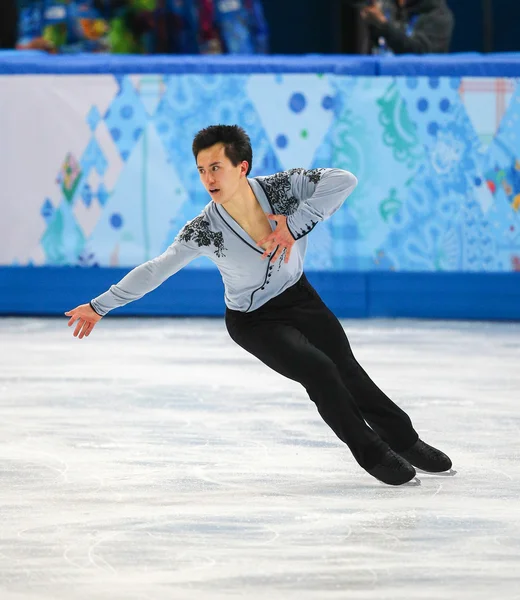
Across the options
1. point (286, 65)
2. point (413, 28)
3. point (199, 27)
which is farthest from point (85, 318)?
point (199, 27)

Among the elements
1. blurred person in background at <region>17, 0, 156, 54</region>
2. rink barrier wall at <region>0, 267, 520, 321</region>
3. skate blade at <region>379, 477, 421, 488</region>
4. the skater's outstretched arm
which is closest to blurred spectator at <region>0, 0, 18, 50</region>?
blurred person in background at <region>17, 0, 156, 54</region>

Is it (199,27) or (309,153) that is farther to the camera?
(199,27)

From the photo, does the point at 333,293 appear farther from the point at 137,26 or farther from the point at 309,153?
the point at 137,26

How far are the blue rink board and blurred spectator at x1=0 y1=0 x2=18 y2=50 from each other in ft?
10.3

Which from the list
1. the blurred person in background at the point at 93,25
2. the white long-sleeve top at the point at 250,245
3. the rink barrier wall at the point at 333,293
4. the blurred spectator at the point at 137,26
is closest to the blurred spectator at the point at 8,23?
the blurred spectator at the point at 137,26

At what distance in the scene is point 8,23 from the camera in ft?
34.8

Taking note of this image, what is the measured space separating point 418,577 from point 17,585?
0.84 m

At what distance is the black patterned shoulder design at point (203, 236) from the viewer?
12.2ft

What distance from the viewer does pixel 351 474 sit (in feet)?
12.8

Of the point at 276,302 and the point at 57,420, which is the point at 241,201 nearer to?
the point at 276,302

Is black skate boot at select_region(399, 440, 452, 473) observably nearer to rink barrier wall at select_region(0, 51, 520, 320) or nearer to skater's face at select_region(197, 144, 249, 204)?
skater's face at select_region(197, 144, 249, 204)

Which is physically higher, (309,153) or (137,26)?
(137,26)

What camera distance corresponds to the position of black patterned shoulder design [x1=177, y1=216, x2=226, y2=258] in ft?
12.2

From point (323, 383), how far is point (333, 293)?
3.90m
